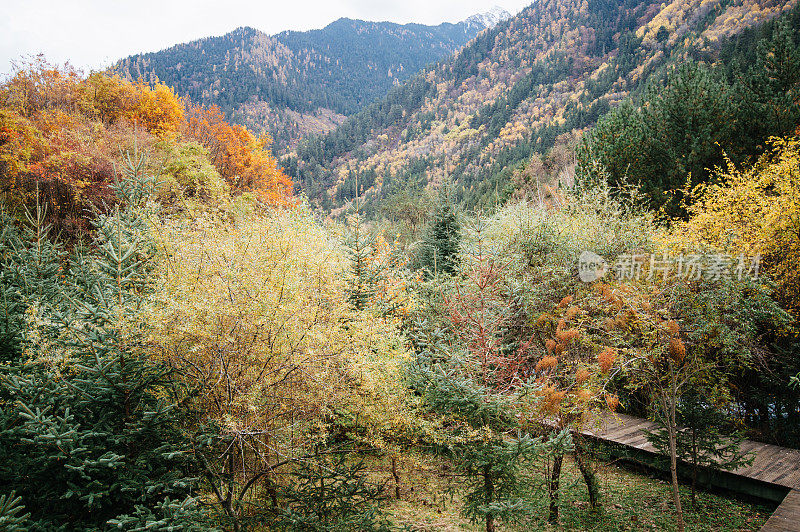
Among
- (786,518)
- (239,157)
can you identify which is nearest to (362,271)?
(786,518)

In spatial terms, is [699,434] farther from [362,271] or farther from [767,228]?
[362,271]

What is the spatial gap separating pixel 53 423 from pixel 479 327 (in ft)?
20.3

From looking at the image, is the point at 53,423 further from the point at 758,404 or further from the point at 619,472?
the point at 758,404

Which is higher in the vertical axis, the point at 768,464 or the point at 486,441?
the point at 486,441

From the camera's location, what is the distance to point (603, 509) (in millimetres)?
9156

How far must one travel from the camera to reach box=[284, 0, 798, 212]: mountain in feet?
239

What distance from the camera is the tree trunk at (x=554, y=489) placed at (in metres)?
8.27

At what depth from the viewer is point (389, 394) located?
7699 mm

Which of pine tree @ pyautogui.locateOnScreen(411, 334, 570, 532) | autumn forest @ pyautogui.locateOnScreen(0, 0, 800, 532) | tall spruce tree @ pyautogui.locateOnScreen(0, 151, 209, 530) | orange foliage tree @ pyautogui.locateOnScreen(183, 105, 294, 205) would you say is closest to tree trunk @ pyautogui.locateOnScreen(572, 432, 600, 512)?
autumn forest @ pyautogui.locateOnScreen(0, 0, 800, 532)

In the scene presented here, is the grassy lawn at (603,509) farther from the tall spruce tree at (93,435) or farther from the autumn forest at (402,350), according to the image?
the tall spruce tree at (93,435)

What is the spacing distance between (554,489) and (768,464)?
6328 millimetres

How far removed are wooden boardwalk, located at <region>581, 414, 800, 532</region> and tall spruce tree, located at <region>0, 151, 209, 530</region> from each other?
7.36 metres

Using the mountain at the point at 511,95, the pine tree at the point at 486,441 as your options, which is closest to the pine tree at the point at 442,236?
the pine tree at the point at 486,441

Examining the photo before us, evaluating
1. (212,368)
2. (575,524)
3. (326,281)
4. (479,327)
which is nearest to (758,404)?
(575,524)
